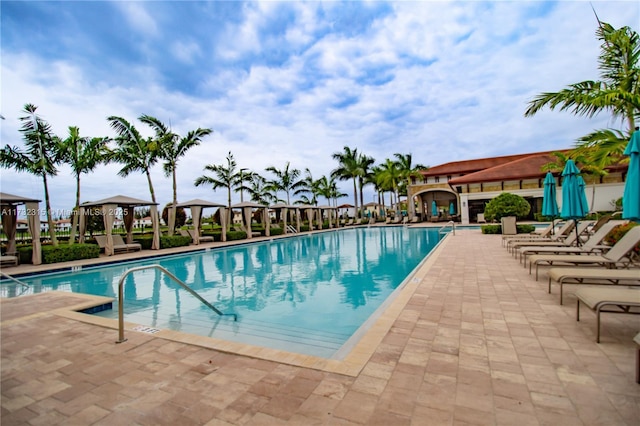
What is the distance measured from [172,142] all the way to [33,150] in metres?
6.30

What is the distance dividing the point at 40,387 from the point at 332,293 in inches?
209

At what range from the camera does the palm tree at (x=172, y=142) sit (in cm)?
1817

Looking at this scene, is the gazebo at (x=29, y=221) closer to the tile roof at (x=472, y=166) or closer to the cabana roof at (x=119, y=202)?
the cabana roof at (x=119, y=202)

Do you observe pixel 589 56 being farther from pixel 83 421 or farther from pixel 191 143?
pixel 191 143

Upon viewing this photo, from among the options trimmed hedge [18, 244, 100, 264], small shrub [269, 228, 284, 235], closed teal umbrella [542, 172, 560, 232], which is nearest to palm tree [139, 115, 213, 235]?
A: trimmed hedge [18, 244, 100, 264]

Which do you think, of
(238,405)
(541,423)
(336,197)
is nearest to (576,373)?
(541,423)

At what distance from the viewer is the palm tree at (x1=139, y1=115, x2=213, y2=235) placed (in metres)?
18.2

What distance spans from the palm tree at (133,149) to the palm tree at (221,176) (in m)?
6.74

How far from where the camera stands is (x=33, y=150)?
14.3m

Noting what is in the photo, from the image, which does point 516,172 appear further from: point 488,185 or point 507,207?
point 507,207

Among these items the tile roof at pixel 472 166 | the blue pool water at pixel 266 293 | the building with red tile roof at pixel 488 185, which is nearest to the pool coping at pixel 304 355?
the blue pool water at pixel 266 293

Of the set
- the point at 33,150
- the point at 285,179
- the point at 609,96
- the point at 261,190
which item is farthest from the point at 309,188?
the point at 609,96

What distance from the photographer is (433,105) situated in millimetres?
20328

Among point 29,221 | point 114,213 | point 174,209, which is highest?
point 174,209
